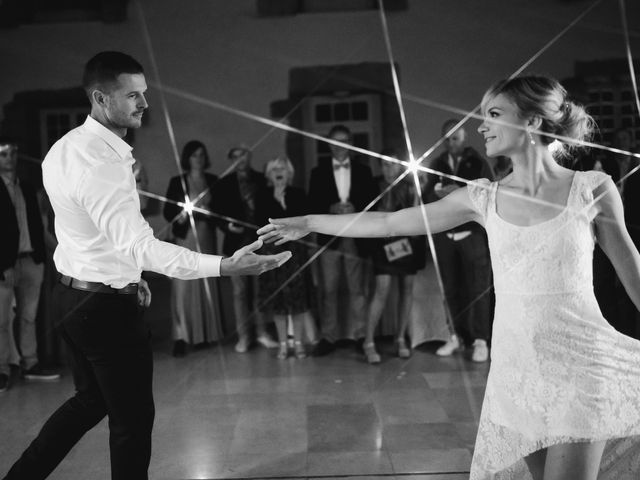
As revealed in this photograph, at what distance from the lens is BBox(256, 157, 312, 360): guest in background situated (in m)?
5.46

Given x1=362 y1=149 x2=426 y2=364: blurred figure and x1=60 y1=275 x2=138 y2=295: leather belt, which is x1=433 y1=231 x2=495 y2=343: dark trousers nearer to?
x1=362 y1=149 x2=426 y2=364: blurred figure

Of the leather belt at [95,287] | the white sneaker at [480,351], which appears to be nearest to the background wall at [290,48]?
the white sneaker at [480,351]

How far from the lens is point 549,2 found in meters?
7.48

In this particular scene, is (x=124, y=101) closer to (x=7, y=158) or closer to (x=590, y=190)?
(x=590, y=190)

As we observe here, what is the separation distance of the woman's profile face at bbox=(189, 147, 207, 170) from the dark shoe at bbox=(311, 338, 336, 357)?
5.68 ft

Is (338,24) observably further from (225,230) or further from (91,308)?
(91,308)

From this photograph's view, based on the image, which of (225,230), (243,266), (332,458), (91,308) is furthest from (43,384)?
(243,266)

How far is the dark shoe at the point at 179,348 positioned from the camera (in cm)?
569

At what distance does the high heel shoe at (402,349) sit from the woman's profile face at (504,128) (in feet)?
11.4

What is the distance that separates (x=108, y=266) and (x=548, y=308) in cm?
132

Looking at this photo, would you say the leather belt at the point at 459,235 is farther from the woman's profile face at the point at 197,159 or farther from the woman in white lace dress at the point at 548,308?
the woman in white lace dress at the point at 548,308

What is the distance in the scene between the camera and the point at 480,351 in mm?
5168

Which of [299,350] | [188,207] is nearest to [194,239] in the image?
Result: [188,207]

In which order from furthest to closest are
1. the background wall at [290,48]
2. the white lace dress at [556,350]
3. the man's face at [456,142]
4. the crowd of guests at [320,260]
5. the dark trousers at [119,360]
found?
the background wall at [290,48]
the man's face at [456,142]
the crowd of guests at [320,260]
the dark trousers at [119,360]
the white lace dress at [556,350]
